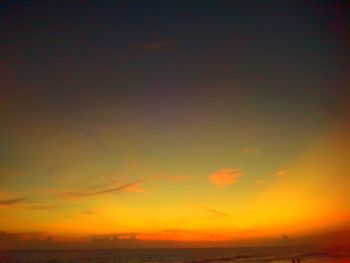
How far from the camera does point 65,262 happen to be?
31.6m

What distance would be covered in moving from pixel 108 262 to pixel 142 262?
2.95 meters

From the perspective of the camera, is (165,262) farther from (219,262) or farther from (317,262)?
(317,262)

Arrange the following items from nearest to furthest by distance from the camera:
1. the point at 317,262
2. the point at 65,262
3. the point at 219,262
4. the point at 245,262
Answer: the point at 317,262 → the point at 245,262 → the point at 219,262 → the point at 65,262

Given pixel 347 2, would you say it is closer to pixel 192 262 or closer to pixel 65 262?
pixel 192 262

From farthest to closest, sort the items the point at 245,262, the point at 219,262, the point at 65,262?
the point at 65,262 → the point at 219,262 → the point at 245,262

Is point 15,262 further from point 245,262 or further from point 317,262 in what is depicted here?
point 317,262

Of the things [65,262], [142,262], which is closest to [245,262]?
[142,262]

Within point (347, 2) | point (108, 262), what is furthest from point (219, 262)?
point (347, 2)

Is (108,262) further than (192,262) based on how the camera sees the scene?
Yes

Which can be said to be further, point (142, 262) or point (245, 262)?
point (142, 262)

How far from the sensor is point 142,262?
107ft

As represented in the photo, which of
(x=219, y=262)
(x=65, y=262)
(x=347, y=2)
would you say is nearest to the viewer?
(x=347, y=2)

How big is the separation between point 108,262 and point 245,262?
481 inches

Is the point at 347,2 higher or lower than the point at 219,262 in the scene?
higher
